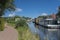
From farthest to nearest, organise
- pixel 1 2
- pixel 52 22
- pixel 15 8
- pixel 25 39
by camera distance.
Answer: pixel 52 22 < pixel 15 8 < pixel 1 2 < pixel 25 39

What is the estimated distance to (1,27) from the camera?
26141mm

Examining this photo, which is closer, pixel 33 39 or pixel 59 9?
pixel 33 39

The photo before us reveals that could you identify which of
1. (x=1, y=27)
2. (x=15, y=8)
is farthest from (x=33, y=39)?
(x=15, y=8)

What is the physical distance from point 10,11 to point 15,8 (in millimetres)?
1286

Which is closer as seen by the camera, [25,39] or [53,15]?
[25,39]

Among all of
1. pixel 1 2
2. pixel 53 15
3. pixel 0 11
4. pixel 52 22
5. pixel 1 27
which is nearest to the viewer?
pixel 1 27

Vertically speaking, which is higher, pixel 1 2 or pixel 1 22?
pixel 1 2

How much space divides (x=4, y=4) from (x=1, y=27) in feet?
16.7

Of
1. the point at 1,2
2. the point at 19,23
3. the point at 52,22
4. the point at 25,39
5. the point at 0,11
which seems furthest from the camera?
the point at 52,22

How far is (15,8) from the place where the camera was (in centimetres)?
3997

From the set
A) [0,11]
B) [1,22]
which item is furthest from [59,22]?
[1,22]

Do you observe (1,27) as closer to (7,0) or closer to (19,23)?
(7,0)

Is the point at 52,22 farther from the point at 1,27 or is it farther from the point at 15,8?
the point at 1,27

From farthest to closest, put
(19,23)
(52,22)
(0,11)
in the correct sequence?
1. (52,22)
2. (19,23)
3. (0,11)
